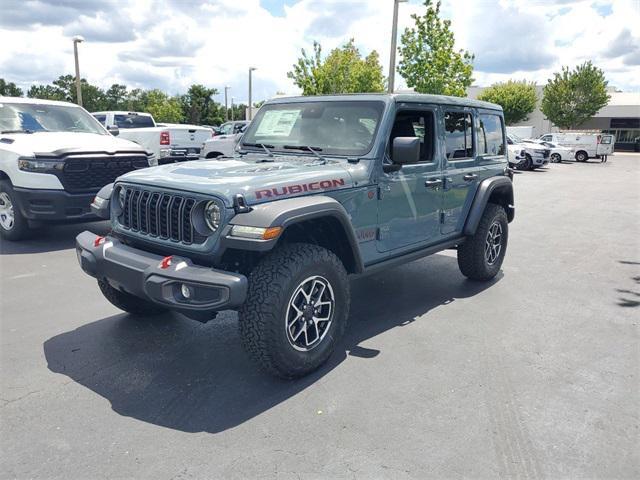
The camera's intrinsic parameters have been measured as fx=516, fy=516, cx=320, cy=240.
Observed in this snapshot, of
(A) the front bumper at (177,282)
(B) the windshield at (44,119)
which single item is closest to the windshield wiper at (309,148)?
(A) the front bumper at (177,282)

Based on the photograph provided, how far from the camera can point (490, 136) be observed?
579 centimetres

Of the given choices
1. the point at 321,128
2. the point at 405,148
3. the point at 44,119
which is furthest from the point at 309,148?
the point at 44,119

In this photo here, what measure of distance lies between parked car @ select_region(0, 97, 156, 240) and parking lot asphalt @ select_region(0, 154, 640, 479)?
1291 mm

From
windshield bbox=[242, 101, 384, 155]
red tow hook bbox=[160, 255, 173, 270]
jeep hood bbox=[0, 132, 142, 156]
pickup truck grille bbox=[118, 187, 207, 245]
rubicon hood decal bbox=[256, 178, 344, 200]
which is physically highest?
windshield bbox=[242, 101, 384, 155]

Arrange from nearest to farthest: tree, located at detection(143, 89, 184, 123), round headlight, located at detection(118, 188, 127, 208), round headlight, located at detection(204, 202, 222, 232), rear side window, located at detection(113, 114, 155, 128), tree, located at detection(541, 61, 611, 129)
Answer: round headlight, located at detection(204, 202, 222, 232) → round headlight, located at detection(118, 188, 127, 208) → rear side window, located at detection(113, 114, 155, 128) → tree, located at detection(541, 61, 611, 129) → tree, located at detection(143, 89, 184, 123)

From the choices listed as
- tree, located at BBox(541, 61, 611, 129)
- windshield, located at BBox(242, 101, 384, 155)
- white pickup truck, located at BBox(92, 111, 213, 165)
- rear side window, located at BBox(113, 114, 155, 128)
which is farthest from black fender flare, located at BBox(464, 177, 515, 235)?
tree, located at BBox(541, 61, 611, 129)

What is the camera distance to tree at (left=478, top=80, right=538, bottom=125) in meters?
50.4

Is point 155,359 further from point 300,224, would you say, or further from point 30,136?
point 30,136

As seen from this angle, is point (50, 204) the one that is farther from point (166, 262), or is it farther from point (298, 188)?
point (298, 188)

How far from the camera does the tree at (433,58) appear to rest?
19.8m

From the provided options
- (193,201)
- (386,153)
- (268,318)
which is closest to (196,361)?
(268,318)

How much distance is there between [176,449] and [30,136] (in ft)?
20.8

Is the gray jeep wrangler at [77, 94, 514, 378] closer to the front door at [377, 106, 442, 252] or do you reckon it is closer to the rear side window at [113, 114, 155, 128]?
the front door at [377, 106, 442, 252]

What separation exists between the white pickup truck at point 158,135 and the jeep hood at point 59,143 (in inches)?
137
